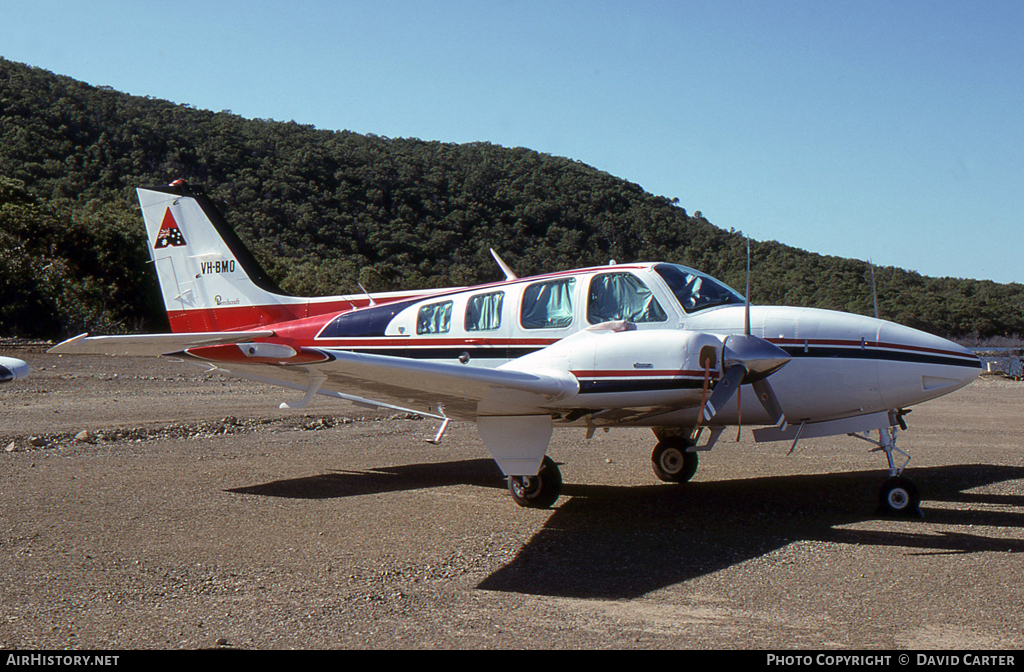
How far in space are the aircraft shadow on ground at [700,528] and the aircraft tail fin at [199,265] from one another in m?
5.97

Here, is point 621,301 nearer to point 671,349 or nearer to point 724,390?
point 671,349

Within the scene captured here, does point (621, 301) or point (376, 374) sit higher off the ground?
point (621, 301)

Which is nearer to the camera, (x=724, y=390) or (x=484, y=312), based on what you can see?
(x=724, y=390)

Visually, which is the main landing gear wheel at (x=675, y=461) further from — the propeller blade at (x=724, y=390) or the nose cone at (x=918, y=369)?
the propeller blade at (x=724, y=390)

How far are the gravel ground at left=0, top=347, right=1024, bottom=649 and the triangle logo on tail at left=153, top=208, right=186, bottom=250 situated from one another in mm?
3332

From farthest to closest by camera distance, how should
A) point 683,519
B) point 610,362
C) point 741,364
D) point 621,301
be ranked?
point 621,301
point 683,519
point 610,362
point 741,364

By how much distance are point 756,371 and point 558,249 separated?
4752 cm

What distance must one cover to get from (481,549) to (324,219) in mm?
60626

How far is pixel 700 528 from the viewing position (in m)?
7.23

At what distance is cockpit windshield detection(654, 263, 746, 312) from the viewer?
25.9 feet

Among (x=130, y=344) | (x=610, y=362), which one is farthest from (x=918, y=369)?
(x=130, y=344)

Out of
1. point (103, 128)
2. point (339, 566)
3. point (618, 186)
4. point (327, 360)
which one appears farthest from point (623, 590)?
point (618, 186)

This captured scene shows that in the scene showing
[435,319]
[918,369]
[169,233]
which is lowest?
[918,369]

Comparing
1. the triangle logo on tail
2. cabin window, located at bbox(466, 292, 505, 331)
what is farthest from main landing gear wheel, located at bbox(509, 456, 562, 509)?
the triangle logo on tail
